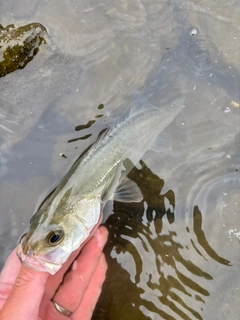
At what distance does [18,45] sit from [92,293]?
8.95 feet

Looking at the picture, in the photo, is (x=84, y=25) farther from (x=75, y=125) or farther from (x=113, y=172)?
(x=113, y=172)

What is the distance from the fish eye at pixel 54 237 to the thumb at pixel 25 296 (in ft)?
0.89

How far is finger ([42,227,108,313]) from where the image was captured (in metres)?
3.70

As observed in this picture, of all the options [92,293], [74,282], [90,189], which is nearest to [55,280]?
[74,282]

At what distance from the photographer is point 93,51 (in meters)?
4.29

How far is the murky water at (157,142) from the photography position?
3965 mm

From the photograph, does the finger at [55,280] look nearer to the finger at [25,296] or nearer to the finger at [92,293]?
the finger at [92,293]

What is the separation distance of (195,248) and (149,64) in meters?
2.09

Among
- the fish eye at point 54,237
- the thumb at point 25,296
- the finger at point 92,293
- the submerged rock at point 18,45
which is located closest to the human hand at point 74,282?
the finger at point 92,293

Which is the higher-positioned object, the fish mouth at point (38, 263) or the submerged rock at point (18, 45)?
the submerged rock at point (18, 45)

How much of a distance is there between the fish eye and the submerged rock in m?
1.94

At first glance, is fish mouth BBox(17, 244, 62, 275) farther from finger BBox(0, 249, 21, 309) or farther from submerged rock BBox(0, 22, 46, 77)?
submerged rock BBox(0, 22, 46, 77)

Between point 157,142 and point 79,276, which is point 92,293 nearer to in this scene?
point 79,276

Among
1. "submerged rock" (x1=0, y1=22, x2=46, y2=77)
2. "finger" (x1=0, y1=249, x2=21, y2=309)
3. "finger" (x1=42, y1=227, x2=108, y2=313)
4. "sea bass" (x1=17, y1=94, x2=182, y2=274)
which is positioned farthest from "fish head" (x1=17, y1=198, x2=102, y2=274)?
"submerged rock" (x1=0, y1=22, x2=46, y2=77)
